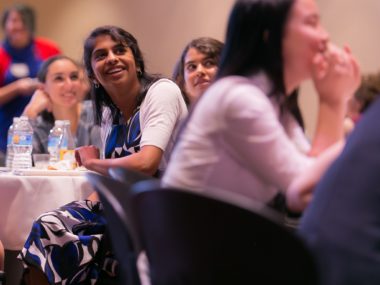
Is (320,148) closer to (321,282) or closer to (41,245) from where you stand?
(321,282)

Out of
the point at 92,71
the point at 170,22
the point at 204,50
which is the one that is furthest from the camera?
the point at 170,22

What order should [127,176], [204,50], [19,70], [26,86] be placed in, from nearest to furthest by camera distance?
[127,176] → [204,50] → [26,86] → [19,70]

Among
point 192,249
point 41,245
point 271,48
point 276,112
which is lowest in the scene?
point 41,245

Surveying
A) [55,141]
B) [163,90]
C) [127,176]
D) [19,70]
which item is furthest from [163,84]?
[19,70]

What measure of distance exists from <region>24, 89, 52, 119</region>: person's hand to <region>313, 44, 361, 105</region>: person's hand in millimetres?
3337

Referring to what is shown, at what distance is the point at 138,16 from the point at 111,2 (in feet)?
1.41

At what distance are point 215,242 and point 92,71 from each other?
2198mm

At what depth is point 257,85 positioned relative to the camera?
1.82 meters

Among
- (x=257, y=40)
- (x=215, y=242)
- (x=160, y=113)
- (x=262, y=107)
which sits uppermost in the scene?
(x=257, y=40)

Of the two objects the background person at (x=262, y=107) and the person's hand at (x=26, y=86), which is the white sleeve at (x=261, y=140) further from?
the person's hand at (x=26, y=86)

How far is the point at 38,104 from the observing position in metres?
5.16

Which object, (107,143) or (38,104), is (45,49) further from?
(107,143)

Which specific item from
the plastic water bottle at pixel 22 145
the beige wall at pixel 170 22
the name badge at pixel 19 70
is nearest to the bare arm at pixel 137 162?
the plastic water bottle at pixel 22 145

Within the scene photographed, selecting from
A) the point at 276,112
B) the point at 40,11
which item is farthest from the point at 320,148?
the point at 40,11
